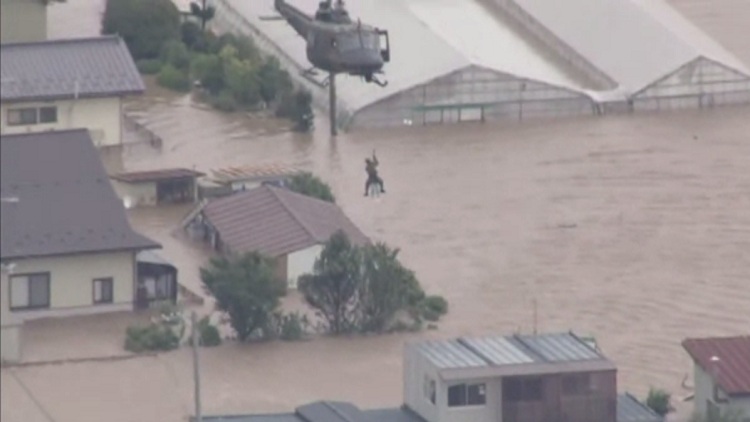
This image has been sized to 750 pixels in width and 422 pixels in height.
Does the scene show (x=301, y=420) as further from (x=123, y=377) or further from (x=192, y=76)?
(x=192, y=76)

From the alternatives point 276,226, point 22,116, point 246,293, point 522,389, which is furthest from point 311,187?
point 522,389

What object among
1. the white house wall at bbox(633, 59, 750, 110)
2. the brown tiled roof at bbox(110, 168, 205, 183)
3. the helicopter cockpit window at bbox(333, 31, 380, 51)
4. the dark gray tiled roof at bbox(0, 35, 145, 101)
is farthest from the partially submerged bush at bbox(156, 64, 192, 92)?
the helicopter cockpit window at bbox(333, 31, 380, 51)

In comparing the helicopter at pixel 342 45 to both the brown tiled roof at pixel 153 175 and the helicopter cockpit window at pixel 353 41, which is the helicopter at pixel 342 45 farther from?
the brown tiled roof at pixel 153 175

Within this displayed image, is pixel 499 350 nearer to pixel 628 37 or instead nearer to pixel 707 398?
pixel 707 398

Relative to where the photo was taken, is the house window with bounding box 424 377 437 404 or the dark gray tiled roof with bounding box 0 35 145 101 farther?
the dark gray tiled roof with bounding box 0 35 145 101

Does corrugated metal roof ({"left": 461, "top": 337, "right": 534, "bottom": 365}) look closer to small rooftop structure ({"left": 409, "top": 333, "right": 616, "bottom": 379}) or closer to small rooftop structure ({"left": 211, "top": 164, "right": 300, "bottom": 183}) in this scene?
small rooftop structure ({"left": 409, "top": 333, "right": 616, "bottom": 379})

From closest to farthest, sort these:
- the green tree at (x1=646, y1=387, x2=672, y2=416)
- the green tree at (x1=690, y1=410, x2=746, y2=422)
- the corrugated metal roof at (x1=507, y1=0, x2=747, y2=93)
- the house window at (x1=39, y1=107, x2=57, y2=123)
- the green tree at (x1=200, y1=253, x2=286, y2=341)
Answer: the green tree at (x1=690, y1=410, x2=746, y2=422)
the green tree at (x1=646, y1=387, x2=672, y2=416)
the green tree at (x1=200, y1=253, x2=286, y2=341)
the house window at (x1=39, y1=107, x2=57, y2=123)
the corrugated metal roof at (x1=507, y1=0, x2=747, y2=93)

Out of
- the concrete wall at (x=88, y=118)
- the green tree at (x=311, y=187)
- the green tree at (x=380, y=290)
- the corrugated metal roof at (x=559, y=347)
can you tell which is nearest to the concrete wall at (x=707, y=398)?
the corrugated metal roof at (x=559, y=347)

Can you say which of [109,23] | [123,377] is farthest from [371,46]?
[109,23]
